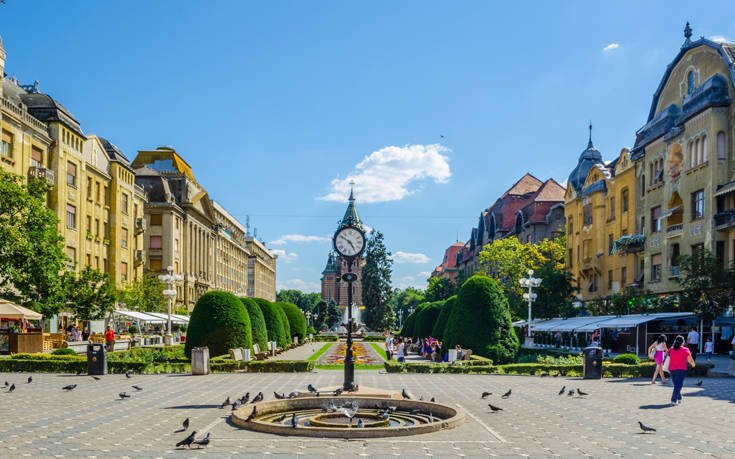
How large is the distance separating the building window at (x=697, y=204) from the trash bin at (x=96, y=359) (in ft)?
104

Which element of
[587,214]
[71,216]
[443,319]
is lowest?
[443,319]

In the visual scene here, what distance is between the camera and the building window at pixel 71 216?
1971 inches

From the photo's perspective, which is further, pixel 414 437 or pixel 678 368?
pixel 678 368

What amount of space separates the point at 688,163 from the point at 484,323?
19.2 metres

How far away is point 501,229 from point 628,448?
271ft

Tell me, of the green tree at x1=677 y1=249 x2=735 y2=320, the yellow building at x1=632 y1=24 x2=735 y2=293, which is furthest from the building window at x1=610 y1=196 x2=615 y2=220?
the green tree at x1=677 y1=249 x2=735 y2=320

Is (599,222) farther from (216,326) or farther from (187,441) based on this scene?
(187,441)

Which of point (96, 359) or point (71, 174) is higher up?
point (71, 174)

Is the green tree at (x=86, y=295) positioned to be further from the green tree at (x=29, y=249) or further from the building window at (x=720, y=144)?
the building window at (x=720, y=144)

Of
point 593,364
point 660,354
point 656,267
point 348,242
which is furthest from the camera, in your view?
point 656,267

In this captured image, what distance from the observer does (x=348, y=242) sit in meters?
A: 17.6

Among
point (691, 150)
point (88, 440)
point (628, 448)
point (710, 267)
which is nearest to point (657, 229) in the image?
point (691, 150)

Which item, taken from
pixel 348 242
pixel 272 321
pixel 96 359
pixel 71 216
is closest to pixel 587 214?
pixel 272 321

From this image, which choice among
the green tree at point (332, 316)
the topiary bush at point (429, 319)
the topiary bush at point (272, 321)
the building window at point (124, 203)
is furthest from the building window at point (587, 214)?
the green tree at point (332, 316)
